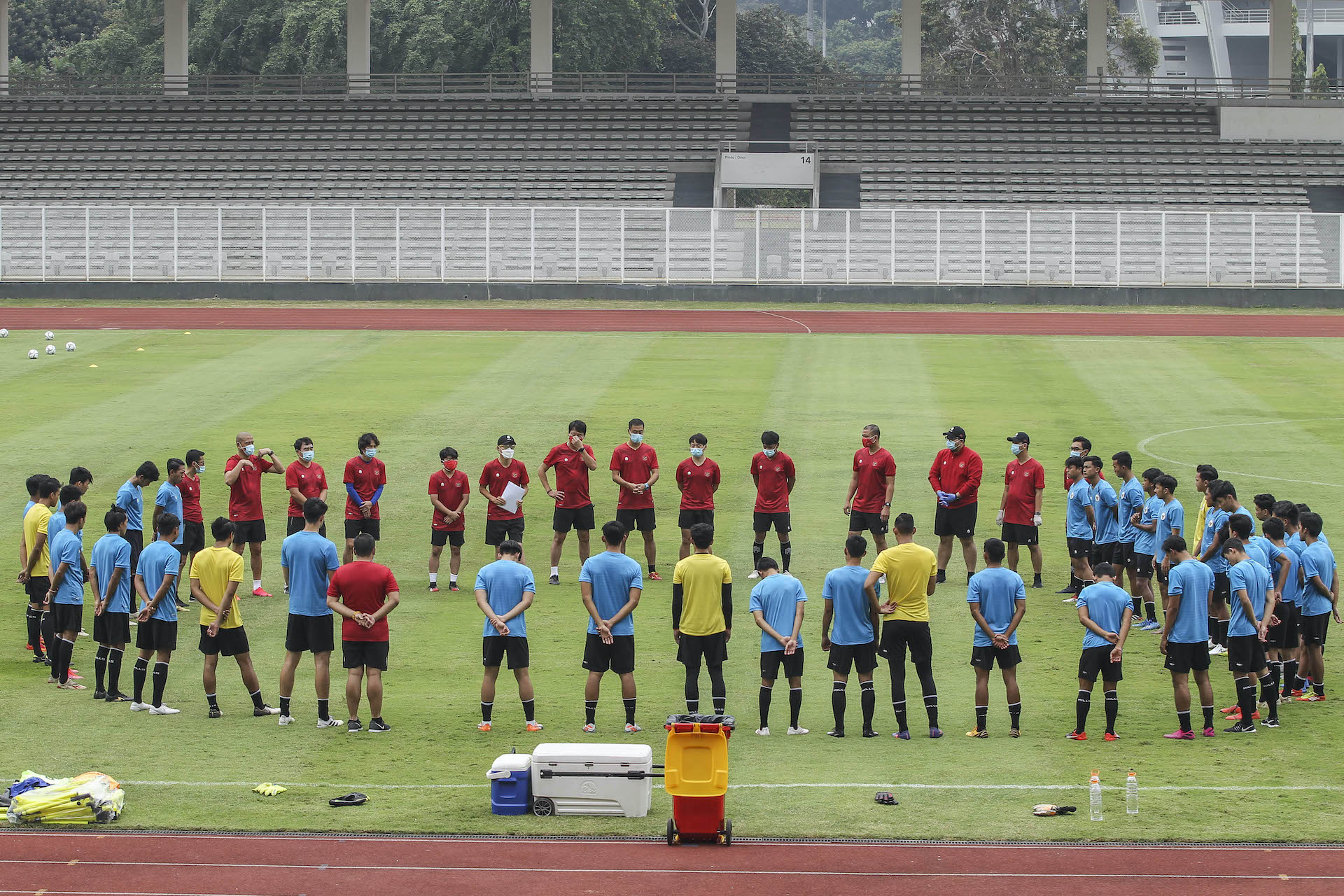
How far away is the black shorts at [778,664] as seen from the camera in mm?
13375

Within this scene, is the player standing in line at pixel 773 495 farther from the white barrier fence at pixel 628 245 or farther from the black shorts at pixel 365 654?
the white barrier fence at pixel 628 245

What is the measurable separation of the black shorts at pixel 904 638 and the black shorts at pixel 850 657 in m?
0.16

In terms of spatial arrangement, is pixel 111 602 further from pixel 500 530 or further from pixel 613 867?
pixel 613 867

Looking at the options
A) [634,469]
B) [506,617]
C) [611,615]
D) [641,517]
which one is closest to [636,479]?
[634,469]

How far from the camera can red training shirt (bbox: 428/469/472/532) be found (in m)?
18.9

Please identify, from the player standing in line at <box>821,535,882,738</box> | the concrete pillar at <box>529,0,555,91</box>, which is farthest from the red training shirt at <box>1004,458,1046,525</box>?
the concrete pillar at <box>529,0,555,91</box>

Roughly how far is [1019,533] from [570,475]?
17.6 ft

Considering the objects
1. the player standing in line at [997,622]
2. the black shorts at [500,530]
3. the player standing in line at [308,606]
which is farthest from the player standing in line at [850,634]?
the black shorts at [500,530]

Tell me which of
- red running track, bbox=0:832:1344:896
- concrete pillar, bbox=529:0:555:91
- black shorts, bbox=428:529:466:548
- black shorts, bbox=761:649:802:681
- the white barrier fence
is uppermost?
concrete pillar, bbox=529:0:555:91

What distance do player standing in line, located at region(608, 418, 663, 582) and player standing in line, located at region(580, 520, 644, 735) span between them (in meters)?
5.35

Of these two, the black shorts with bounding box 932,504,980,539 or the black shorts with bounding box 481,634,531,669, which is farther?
the black shorts with bounding box 932,504,980,539

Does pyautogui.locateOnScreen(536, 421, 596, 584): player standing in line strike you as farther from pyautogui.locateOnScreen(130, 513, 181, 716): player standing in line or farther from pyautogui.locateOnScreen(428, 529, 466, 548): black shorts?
pyautogui.locateOnScreen(130, 513, 181, 716): player standing in line

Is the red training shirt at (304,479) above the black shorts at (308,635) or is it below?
above

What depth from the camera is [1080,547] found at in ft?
59.5
